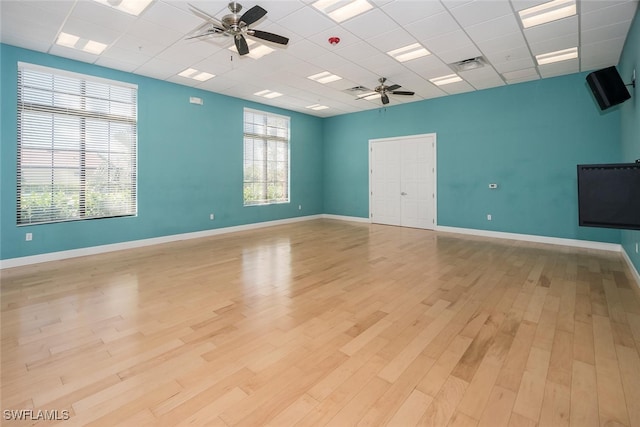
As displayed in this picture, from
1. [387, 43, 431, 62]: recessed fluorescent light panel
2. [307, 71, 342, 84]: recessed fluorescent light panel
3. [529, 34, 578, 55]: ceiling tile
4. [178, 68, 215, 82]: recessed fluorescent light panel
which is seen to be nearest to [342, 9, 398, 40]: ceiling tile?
[387, 43, 431, 62]: recessed fluorescent light panel

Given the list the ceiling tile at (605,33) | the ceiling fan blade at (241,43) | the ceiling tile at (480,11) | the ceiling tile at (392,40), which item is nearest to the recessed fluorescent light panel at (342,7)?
the ceiling tile at (392,40)

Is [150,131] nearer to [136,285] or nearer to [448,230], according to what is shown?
[136,285]

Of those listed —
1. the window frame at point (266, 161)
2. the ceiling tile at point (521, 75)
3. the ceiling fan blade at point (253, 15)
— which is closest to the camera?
the ceiling fan blade at point (253, 15)

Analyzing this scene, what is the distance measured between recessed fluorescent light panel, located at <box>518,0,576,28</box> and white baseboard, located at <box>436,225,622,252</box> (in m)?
4.17

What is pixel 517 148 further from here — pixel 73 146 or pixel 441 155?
pixel 73 146

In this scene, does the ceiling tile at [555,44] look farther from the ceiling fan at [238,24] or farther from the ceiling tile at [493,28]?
the ceiling fan at [238,24]

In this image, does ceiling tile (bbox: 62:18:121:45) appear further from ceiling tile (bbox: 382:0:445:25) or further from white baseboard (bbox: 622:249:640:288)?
white baseboard (bbox: 622:249:640:288)

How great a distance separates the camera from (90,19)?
391 centimetres

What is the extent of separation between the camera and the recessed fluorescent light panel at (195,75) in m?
5.83

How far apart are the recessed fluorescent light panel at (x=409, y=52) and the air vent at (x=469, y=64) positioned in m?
Answer: 0.88

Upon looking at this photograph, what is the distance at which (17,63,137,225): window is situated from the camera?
189 inches

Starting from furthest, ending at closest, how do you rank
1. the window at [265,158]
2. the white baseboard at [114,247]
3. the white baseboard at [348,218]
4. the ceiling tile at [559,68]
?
the white baseboard at [348,218] → the window at [265,158] → the ceiling tile at [559,68] → the white baseboard at [114,247]

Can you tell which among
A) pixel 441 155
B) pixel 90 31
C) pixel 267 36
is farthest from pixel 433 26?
pixel 90 31

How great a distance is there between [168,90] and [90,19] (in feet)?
8.23
